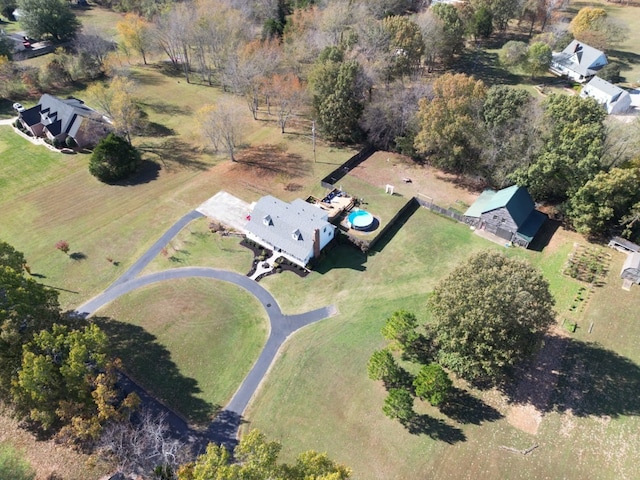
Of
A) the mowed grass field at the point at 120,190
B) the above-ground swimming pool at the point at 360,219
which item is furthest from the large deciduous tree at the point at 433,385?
the mowed grass field at the point at 120,190

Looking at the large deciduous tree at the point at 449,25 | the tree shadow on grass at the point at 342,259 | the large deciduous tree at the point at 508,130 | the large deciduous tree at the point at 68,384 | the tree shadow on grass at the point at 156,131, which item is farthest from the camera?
the large deciduous tree at the point at 449,25

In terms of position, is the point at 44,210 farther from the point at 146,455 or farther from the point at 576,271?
the point at 576,271

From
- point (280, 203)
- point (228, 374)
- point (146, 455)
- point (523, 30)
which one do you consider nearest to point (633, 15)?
point (523, 30)

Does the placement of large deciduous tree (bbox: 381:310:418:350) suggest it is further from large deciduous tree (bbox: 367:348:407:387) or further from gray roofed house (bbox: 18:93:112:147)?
gray roofed house (bbox: 18:93:112:147)

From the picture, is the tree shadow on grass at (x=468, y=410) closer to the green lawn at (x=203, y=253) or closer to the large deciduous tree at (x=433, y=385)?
the large deciduous tree at (x=433, y=385)

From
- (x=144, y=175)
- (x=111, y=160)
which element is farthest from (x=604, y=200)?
(x=111, y=160)

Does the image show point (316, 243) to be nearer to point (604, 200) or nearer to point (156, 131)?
point (604, 200)
